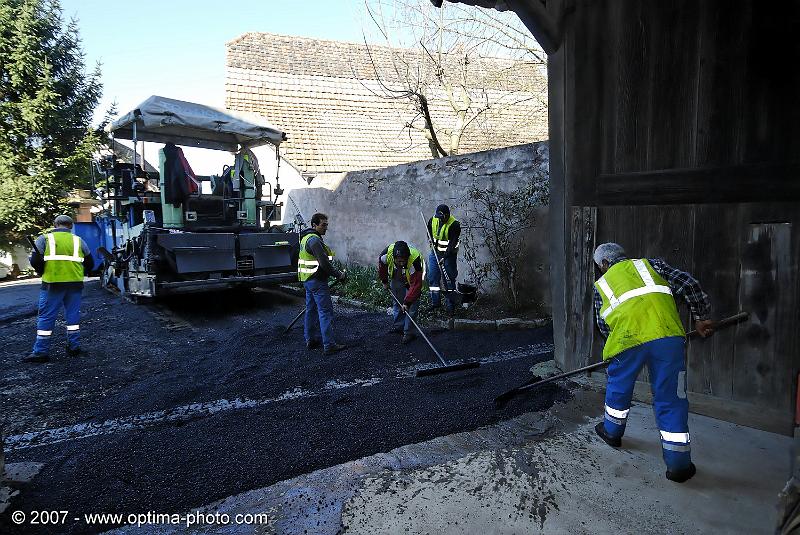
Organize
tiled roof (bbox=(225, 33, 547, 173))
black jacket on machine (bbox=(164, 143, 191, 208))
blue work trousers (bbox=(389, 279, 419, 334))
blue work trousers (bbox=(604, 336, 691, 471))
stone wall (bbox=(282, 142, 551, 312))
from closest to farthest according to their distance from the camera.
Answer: blue work trousers (bbox=(604, 336, 691, 471)) → blue work trousers (bbox=(389, 279, 419, 334)) → stone wall (bbox=(282, 142, 551, 312)) → black jacket on machine (bbox=(164, 143, 191, 208)) → tiled roof (bbox=(225, 33, 547, 173))

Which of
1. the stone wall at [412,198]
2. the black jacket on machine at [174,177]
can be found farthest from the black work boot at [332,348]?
the black jacket on machine at [174,177]

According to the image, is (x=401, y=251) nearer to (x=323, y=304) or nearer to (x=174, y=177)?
(x=323, y=304)

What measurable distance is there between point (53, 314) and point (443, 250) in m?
4.65

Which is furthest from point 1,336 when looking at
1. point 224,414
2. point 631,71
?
point 631,71

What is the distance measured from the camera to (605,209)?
3539mm

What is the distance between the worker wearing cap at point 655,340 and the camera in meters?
2.35

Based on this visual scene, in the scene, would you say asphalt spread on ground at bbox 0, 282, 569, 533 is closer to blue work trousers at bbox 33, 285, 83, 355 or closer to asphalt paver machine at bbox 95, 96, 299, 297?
blue work trousers at bbox 33, 285, 83, 355

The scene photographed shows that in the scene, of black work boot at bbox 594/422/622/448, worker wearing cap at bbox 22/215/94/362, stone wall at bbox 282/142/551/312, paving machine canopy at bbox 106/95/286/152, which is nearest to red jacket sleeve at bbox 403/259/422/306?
stone wall at bbox 282/142/551/312

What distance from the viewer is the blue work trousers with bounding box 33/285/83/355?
4.73m

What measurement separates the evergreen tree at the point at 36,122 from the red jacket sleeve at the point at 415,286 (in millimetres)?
13000

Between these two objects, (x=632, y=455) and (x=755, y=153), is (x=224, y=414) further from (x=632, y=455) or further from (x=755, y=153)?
(x=755, y=153)

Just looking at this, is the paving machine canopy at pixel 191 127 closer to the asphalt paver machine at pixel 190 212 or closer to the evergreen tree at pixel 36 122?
the asphalt paver machine at pixel 190 212

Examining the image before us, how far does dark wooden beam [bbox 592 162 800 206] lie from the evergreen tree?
49.6ft

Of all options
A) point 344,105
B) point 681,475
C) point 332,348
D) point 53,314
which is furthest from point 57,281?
point 344,105
